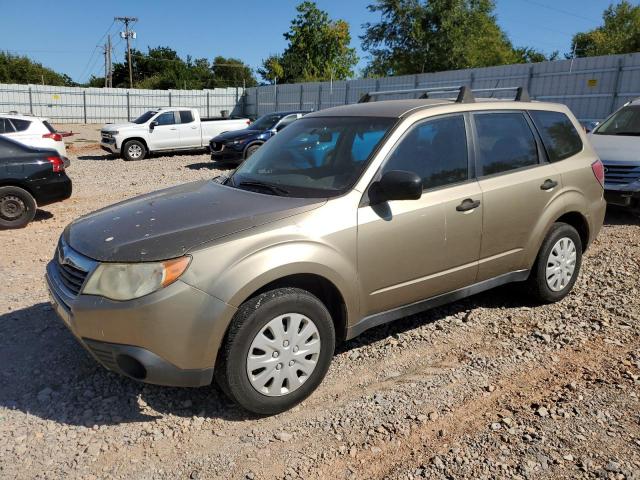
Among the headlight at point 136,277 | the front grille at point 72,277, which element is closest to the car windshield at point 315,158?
the headlight at point 136,277

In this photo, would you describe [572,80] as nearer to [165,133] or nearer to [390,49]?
[165,133]

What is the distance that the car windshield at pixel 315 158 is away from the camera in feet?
11.4

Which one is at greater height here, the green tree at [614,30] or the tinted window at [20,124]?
the green tree at [614,30]

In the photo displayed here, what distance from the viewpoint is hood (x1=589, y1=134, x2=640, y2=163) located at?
762 cm

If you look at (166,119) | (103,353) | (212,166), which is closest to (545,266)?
(103,353)

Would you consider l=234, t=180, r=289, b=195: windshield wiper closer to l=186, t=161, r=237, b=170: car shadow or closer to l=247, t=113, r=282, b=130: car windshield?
l=186, t=161, r=237, b=170: car shadow

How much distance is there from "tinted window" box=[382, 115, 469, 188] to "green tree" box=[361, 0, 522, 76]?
124ft

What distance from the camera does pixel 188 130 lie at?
18266 millimetres

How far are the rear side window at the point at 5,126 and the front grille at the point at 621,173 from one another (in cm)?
1281

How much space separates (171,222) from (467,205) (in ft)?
6.56

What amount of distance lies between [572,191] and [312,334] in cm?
276

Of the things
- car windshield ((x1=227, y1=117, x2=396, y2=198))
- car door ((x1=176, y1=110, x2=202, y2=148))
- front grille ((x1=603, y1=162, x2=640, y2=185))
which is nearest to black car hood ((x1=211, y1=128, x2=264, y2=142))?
car door ((x1=176, y1=110, x2=202, y2=148))

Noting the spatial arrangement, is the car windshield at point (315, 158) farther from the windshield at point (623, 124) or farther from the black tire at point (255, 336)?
the windshield at point (623, 124)

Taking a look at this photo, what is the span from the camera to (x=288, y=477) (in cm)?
264
